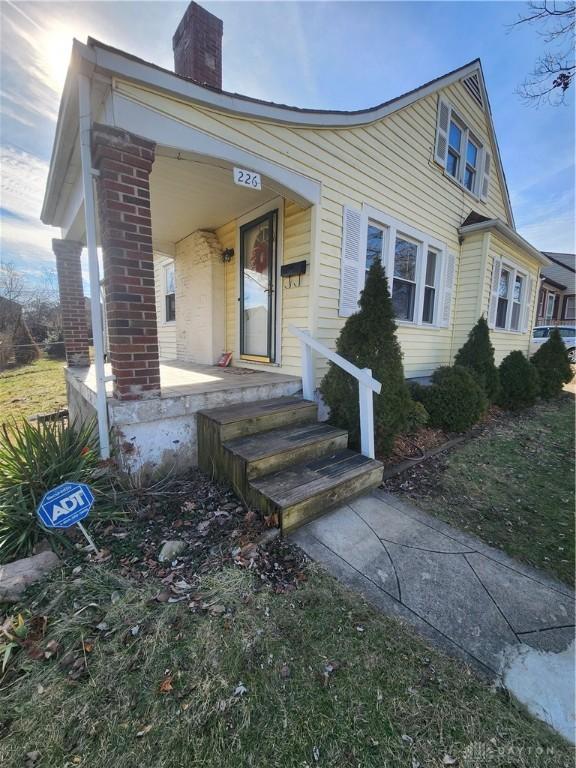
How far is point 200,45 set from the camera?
5098mm

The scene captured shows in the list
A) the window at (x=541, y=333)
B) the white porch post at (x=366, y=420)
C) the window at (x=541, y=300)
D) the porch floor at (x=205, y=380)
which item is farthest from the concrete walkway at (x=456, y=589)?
the window at (x=541, y=300)

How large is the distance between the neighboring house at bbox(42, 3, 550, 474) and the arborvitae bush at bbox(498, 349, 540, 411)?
1214mm

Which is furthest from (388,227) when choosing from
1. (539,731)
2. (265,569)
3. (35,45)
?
(539,731)

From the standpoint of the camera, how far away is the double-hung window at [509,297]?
25.4 ft

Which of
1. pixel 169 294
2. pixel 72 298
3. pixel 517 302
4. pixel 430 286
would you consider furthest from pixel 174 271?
pixel 517 302

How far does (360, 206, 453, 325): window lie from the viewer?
213 inches

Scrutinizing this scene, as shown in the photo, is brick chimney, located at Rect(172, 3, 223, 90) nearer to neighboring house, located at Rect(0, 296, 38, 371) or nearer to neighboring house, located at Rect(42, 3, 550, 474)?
neighboring house, located at Rect(42, 3, 550, 474)

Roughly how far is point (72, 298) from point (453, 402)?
653 cm

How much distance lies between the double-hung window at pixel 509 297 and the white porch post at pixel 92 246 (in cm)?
807

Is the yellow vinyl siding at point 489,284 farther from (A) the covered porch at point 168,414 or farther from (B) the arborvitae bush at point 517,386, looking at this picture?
(A) the covered porch at point 168,414

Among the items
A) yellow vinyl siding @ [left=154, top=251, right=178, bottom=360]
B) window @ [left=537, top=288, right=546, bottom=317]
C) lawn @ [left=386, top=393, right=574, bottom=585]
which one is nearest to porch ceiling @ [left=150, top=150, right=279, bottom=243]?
yellow vinyl siding @ [left=154, top=251, right=178, bottom=360]

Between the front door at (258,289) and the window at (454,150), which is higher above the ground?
the window at (454,150)

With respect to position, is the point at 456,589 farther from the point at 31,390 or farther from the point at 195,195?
the point at 31,390

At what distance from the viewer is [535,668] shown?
5.02 feet
